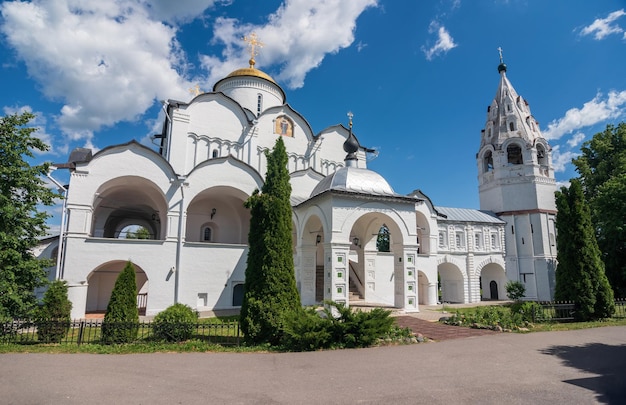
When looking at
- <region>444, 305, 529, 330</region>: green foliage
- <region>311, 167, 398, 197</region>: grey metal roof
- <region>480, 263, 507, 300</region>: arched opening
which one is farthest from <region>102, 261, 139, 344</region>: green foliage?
<region>480, 263, 507, 300</region>: arched opening

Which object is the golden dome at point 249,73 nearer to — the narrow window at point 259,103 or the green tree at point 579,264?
the narrow window at point 259,103

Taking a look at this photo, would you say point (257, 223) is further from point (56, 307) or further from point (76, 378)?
point (56, 307)

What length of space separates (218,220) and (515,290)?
19651mm

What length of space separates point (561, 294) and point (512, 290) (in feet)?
38.3

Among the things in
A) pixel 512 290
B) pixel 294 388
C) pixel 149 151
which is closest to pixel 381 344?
pixel 294 388

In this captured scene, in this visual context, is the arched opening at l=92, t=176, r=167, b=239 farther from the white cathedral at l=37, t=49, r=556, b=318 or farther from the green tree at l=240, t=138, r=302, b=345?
the green tree at l=240, t=138, r=302, b=345

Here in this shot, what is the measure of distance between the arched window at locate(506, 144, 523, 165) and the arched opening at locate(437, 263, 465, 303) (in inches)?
394

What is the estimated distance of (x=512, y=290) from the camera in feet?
75.7

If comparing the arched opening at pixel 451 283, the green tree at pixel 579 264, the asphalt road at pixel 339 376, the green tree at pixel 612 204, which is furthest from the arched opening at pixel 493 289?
the asphalt road at pixel 339 376

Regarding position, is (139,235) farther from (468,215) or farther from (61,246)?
(468,215)

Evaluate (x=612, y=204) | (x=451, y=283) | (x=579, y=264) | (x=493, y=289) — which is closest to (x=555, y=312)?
(x=579, y=264)

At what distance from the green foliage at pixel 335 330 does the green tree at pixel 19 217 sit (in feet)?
23.2

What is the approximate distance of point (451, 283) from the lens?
24.5m

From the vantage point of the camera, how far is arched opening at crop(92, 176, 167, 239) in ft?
53.1
